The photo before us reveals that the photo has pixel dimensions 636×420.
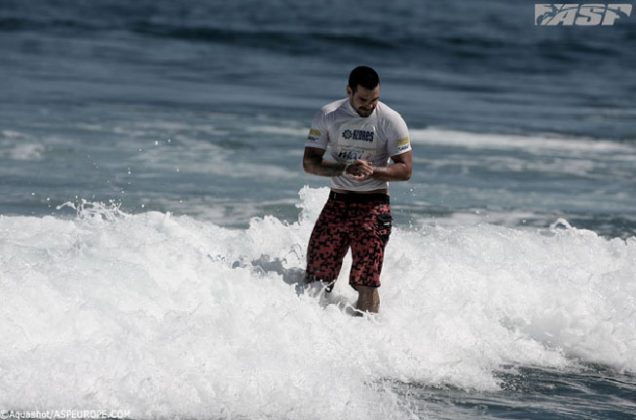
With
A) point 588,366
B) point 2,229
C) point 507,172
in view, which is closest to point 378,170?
point 588,366

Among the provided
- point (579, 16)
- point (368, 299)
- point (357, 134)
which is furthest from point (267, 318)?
point (579, 16)

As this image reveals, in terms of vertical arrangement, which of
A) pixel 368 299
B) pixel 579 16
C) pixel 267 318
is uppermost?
pixel 579 16

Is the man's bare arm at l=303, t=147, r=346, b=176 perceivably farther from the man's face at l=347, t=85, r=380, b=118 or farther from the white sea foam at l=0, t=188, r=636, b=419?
the white sea foam at l=0, t=188, r=636, b=419

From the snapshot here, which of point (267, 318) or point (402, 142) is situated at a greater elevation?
point (402, 142)

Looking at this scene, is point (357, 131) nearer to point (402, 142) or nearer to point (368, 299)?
point (402, 142)

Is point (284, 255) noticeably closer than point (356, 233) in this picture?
No

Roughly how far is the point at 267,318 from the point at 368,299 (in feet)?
2.72

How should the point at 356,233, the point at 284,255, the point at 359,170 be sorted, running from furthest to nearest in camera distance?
the point at 284,255 < the point at 356,233 < the point at 359,170

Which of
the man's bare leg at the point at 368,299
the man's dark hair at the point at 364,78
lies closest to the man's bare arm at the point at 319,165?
the man's dark hair at the point at 364,78

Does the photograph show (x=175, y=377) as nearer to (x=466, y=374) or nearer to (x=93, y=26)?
(x=466, y=374)

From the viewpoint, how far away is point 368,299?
8.37 m

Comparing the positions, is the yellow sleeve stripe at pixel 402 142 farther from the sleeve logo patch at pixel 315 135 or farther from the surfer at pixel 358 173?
the sleeve logo patch at pixel 315 135

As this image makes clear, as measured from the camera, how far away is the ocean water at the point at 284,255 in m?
7.19

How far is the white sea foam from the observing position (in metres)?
6.97
